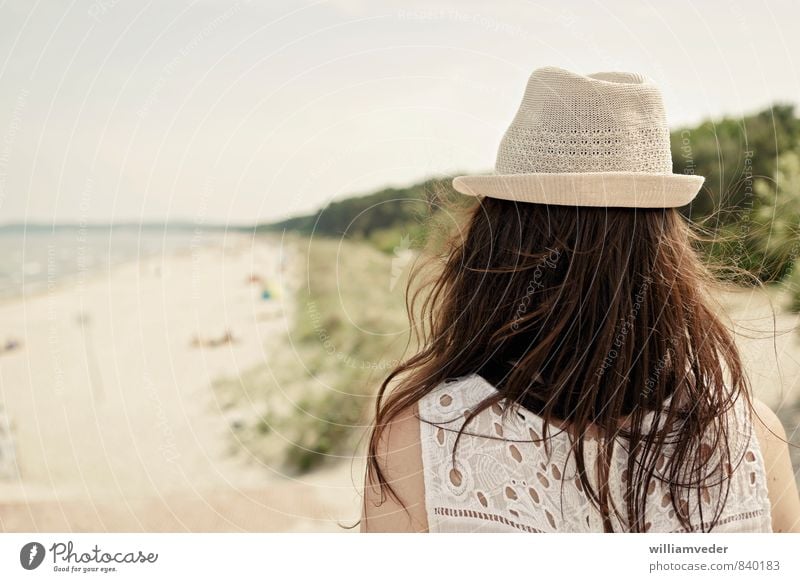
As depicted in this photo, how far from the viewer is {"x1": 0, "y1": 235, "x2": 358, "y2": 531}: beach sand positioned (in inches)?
A: 51.2

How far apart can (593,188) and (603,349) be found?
0.16 metres

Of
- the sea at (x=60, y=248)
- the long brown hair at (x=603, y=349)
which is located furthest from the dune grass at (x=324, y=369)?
the long brown hair at (x=603, y=349)

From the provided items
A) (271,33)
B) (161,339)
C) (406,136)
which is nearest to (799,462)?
(406,136)

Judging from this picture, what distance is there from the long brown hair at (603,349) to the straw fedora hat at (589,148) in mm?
28

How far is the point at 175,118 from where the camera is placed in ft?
3.51

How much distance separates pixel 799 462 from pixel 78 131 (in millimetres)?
1359

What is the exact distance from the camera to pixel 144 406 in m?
1.82

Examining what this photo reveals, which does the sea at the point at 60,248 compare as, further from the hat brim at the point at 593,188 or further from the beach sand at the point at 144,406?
the hat brim at the point at 593,188

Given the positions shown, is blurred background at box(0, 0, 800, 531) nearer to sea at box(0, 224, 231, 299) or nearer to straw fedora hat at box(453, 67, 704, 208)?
sea at box(0, 224, 231, 299)

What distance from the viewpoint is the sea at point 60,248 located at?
1.02 metres

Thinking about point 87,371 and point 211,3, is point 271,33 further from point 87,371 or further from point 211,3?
point 87,371

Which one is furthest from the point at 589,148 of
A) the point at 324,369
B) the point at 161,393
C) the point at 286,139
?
the point at 161,393

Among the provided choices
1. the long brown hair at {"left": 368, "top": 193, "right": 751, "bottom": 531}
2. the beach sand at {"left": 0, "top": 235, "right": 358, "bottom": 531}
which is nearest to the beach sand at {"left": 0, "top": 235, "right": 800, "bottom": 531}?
the beach sand at {"left": 0, "top": 235, "right": 358, "bottom": 531}

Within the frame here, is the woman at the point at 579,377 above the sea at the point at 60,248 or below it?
below
